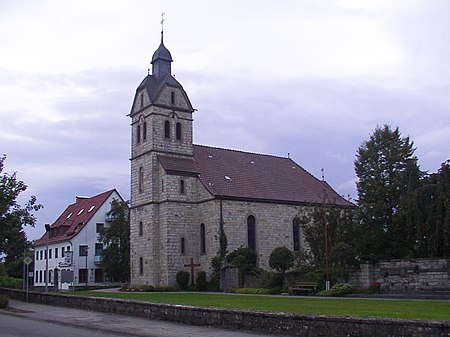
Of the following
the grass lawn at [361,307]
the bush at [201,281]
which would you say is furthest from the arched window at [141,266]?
the grass lawn at [361,307]

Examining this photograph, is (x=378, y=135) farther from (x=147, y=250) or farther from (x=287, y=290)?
(x=147, y=250)

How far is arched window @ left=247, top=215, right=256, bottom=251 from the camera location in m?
46.5

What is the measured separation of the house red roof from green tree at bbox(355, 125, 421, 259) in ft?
111

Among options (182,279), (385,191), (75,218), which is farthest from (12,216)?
(75,218)

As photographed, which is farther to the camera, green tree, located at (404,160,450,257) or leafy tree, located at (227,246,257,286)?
leafy tree, located at (227,246,257,286)

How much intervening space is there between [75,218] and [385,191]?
41.0m

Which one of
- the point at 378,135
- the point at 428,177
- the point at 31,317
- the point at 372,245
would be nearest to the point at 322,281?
the point at 372,245

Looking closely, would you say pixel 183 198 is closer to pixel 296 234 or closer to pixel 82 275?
pixel 296 234

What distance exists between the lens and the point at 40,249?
6900cm

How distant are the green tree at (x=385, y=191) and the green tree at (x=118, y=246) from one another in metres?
26.3

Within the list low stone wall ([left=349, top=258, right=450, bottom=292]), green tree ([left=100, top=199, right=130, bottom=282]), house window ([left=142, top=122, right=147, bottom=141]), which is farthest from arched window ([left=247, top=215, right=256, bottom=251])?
low stone wall ([left=349, top=258, right=450, bottom=292])

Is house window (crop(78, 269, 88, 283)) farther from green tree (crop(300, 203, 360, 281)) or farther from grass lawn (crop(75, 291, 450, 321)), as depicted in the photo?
grass lawn (crop(75, 291, 450, 321))

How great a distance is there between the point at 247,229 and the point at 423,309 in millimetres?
28697

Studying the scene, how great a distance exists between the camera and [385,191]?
3747 centimetres
